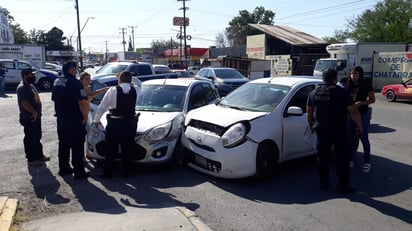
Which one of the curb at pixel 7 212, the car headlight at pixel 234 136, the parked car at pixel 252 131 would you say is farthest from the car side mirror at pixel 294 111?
the curb at pixel 7 212

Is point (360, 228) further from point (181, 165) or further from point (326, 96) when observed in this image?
point (181, 165)

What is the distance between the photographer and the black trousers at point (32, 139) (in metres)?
6.77

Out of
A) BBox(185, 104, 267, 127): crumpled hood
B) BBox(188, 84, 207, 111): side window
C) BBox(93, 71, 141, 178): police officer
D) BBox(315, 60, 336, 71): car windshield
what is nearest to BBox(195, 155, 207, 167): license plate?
BBox(185, 104, 267, 127): crumpled hood

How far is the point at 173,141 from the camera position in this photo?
254 inches

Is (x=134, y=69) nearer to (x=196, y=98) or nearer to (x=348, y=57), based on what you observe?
(x=196, y=98)

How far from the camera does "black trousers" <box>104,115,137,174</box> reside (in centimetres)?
589

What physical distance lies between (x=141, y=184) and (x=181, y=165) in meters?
1.09

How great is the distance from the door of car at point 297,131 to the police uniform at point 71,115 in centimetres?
325

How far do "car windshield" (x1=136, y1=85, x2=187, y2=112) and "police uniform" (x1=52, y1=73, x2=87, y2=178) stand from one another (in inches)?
57.0

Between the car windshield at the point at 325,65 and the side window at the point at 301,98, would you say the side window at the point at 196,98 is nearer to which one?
the side window at the point at 301,98

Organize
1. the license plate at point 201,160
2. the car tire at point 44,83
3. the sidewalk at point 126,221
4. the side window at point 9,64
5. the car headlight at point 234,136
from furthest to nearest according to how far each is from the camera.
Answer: the car tire at point 44,83 < the side window at point 9,64 < the license plate at point 201,160 < the car headlight at point 234,136 < the sidewalk at point 126,221

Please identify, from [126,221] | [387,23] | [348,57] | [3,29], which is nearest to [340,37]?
[387,23]

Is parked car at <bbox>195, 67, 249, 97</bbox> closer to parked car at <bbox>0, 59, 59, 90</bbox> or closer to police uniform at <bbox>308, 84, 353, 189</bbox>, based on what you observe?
parked car at <bbox>0, 59, 59, 90</bbox>

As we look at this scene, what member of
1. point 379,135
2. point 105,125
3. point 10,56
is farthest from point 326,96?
point 10,56
